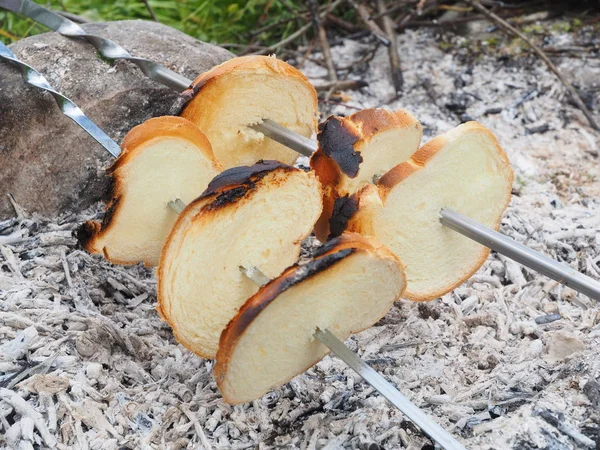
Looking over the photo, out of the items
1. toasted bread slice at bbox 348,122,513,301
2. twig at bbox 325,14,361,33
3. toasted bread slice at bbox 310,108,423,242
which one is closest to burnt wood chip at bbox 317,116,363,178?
toasted bread slice at bbox 310,108,423,242

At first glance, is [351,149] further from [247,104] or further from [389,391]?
[389,391]

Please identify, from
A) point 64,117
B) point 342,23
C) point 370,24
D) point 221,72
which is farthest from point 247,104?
point 342,23

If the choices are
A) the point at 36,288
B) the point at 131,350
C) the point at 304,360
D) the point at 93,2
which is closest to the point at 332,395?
the point at 304,360

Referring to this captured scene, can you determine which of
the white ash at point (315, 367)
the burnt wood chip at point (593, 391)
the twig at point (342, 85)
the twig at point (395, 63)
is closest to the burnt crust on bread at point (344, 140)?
the white ash at point (315, 367)

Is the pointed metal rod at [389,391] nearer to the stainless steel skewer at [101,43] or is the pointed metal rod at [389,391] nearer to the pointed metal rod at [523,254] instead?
the pointed metal rod at [523,254]

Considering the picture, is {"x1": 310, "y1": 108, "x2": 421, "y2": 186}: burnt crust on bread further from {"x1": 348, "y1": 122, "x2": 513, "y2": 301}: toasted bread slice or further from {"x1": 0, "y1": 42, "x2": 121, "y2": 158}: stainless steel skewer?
{"x1": 0, "y1": 42, "x2": 121, "y2": 158}: stainless steel skewer
